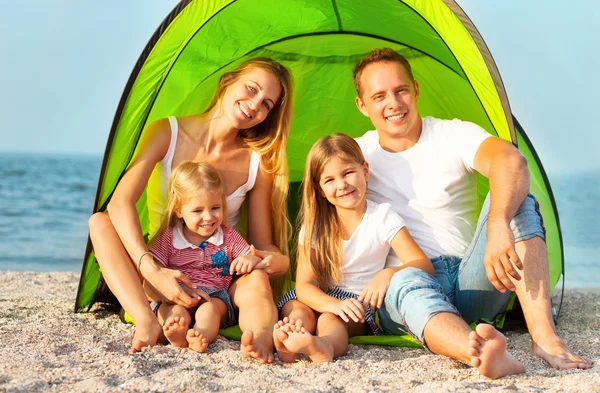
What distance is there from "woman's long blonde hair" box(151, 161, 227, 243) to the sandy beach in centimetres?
45

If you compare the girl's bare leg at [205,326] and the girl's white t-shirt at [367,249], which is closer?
the girl's bare leg at [205,326]

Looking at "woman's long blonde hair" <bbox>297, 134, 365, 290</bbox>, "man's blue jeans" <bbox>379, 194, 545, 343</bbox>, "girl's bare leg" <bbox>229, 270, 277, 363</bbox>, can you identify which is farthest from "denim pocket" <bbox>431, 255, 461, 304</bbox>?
"girl's bare leg" <bbox>229, 270, 277, 363</bbox>

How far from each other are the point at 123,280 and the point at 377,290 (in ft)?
2.70

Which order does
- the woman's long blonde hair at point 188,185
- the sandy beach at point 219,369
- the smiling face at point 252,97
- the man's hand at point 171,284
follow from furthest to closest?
the smiling face at point 252,97, the woman's long blonde hair at point 188,185, the man's hand at point 171,284, the sandy beach at point 219,369

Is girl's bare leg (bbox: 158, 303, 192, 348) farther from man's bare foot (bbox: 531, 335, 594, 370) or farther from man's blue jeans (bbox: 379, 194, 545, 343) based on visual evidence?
man's bare foot (bbox: 531, 335, 594, 370)

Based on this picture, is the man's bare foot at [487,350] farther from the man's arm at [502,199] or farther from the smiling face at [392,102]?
the smiling face at [392,102]

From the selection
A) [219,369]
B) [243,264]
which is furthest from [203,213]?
[219,369]

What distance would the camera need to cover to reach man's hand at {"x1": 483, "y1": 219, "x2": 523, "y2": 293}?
1.92m

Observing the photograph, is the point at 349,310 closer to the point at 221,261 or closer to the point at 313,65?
the point at 221,261

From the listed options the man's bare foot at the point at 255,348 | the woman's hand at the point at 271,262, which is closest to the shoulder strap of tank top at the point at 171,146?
the woman's hand at the point at 271,262

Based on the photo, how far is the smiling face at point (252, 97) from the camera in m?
2.54

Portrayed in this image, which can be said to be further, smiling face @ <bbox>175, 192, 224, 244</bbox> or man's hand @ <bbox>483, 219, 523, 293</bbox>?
smiling face @ <bbox>175, 192, 224, 244</bbox>

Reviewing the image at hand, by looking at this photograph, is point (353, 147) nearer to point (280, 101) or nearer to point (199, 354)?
point (280, 101)

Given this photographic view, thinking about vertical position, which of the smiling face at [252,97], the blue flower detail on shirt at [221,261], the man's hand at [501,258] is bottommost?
the blue flower detail on shirt at [221,261]
